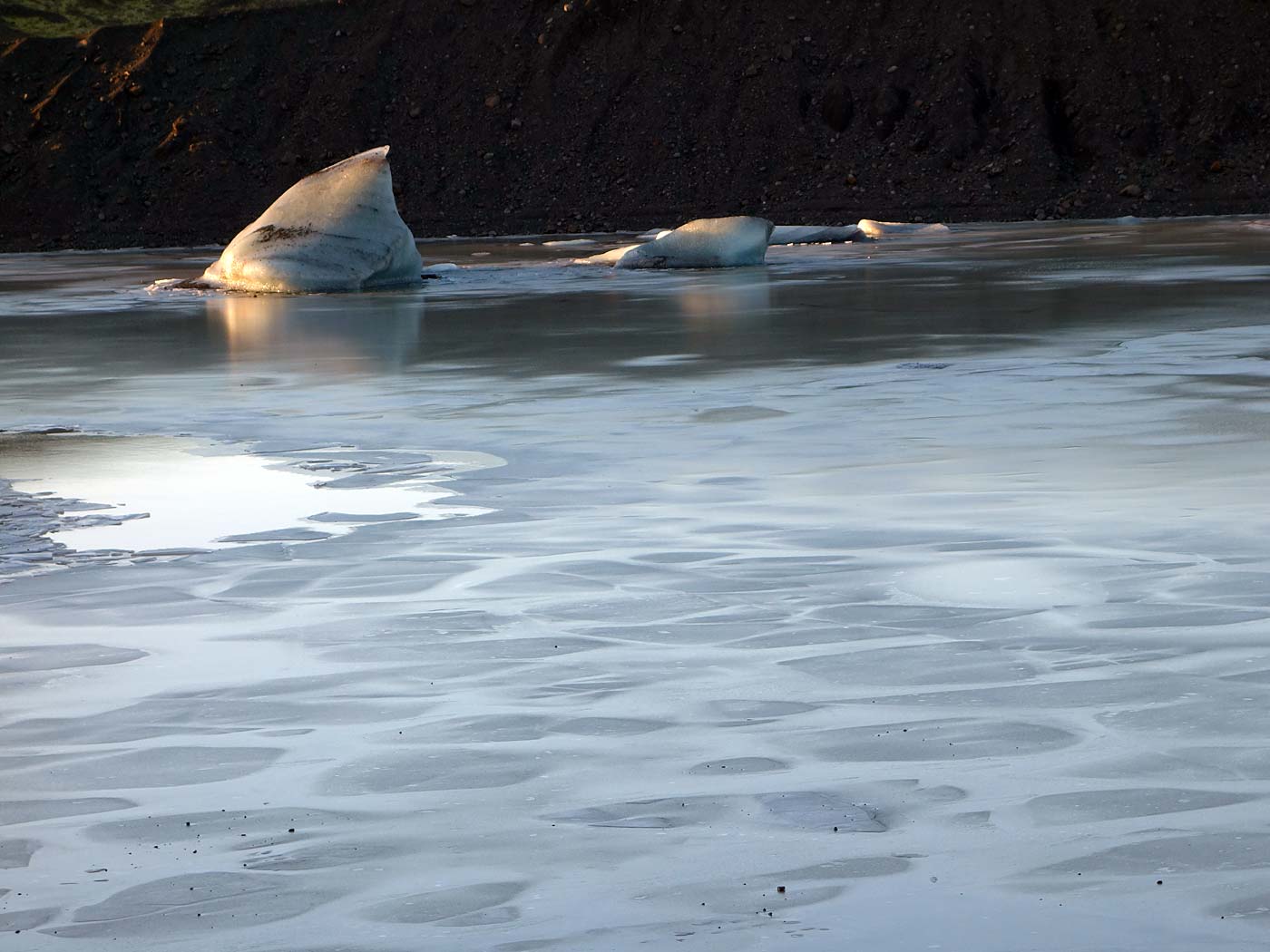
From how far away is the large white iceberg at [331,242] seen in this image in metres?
22.3

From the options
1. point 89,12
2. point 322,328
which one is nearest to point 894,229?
point 322,328

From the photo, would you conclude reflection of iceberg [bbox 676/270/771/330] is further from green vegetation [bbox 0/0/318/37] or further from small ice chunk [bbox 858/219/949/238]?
green vegetation [bbox 0/0/318/37]

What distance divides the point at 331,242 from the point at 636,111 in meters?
30.4

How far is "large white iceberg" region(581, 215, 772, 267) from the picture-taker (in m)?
24.8

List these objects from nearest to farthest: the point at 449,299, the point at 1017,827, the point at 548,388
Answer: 1. the point at 1017,827
2. the point at 548,388
3. the point at 449,299

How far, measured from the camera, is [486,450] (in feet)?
28.9

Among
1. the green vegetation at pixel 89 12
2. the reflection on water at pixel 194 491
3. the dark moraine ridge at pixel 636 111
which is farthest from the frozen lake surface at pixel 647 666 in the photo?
the green vegetation at pixel 89 12

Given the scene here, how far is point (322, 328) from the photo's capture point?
16859 millimetres

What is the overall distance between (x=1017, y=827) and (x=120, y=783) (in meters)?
1.72

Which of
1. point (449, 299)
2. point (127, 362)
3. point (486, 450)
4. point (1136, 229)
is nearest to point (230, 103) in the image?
point (1136, 229)

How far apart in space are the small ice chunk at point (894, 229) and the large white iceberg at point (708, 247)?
309 inches

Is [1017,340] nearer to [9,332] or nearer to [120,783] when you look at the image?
[9,332]

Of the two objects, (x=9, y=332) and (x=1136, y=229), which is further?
(x=1136, y=229)

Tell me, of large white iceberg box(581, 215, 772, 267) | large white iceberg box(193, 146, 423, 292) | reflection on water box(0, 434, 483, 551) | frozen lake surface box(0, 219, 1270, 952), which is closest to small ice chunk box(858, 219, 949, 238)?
large white iceberg box(581, 215, 772, 267)
